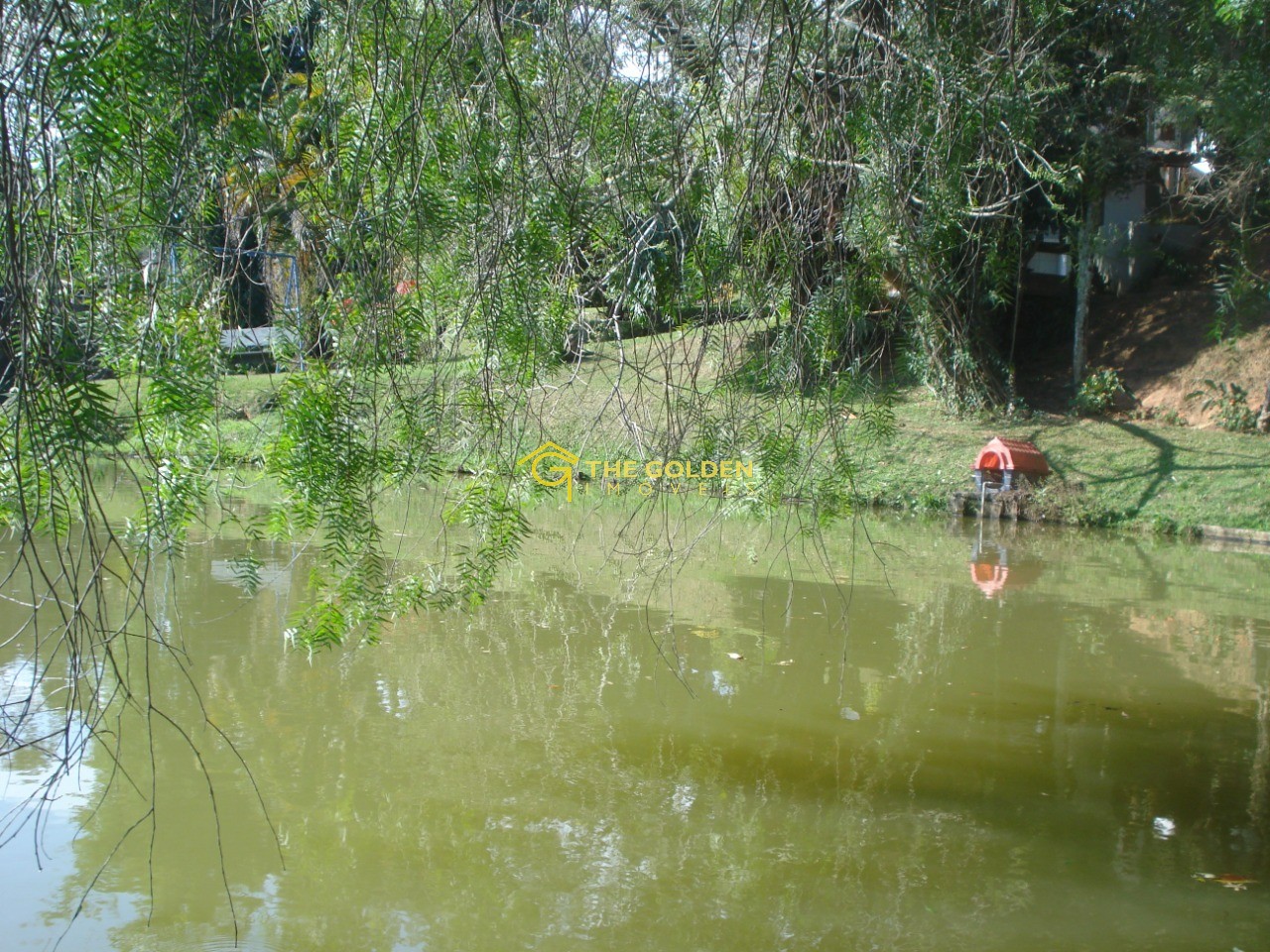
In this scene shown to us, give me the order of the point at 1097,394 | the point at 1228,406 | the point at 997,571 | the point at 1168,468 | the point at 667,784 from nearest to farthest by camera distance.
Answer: the point at 667,784 → the point at 997,571 → the point at 1168,468 → the point at 1228,406 → the point at 1097,394

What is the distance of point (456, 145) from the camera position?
123 inches

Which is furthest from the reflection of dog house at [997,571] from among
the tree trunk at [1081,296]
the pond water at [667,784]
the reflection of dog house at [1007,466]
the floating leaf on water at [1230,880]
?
the tree trunk at [1081,296]

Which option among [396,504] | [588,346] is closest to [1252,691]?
[588,346]

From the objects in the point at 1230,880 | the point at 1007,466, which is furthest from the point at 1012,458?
the point at 1230,880

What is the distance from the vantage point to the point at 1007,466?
11.6m

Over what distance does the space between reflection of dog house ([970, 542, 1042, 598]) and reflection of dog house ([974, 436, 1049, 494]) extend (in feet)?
6.15

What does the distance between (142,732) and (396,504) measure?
5029mm

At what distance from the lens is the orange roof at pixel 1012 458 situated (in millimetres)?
11680

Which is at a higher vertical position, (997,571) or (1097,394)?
(1097,394)

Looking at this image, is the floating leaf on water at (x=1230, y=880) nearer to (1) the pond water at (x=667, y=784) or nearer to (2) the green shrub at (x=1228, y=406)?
(1) the pond water at (x=667, y=784)

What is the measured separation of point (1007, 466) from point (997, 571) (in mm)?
3162

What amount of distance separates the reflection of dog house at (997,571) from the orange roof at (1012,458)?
6.39 ft

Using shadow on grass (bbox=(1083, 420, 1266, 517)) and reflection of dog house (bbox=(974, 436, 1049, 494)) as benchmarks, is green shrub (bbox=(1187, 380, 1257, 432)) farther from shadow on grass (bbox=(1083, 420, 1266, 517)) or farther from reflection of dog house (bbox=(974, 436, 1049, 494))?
reflection of dog house (bbox=(974, 436, 1049, 494))

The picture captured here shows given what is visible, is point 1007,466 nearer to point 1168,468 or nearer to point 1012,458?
point 1012,458
